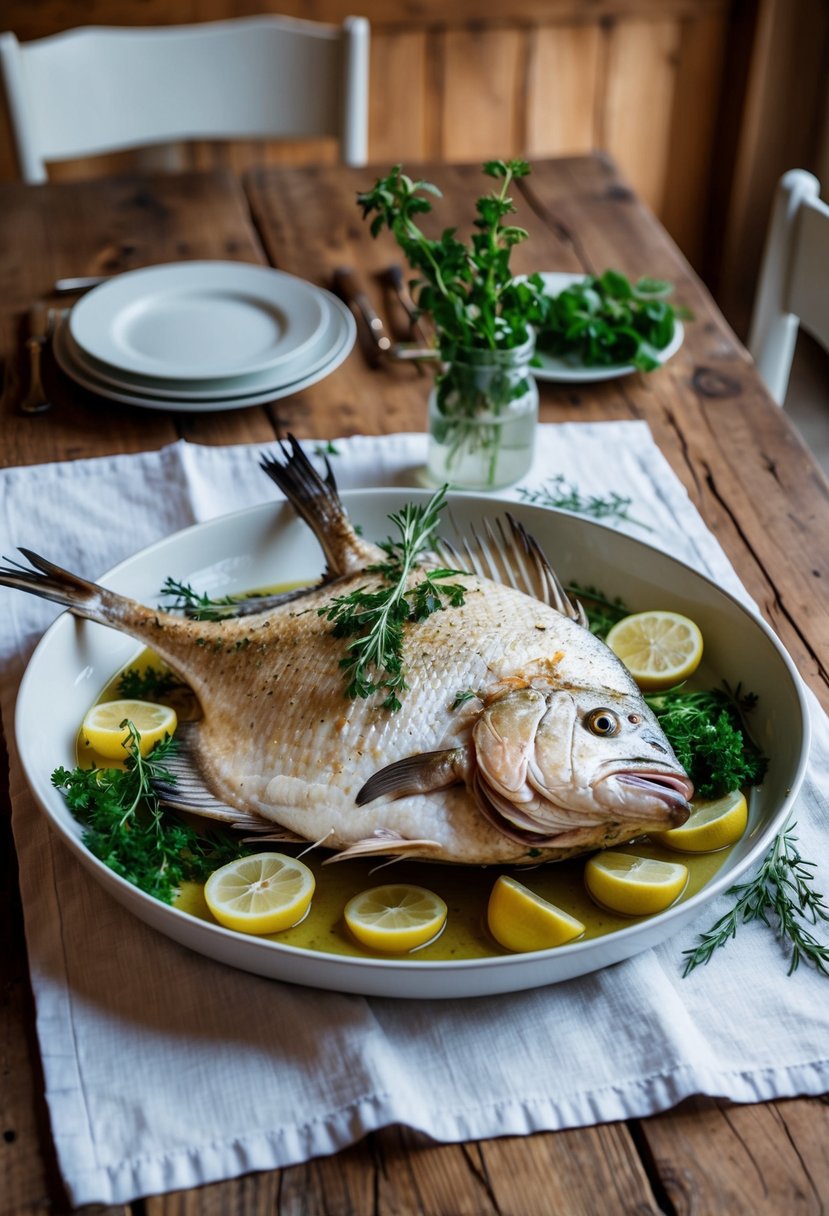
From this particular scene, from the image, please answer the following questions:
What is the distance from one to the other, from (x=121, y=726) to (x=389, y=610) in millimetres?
328

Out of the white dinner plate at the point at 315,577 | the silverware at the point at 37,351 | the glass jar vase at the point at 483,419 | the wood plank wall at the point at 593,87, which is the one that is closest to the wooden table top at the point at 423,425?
the silverware at the point at 37,351

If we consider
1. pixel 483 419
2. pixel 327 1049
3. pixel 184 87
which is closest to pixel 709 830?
pixel 327 1049

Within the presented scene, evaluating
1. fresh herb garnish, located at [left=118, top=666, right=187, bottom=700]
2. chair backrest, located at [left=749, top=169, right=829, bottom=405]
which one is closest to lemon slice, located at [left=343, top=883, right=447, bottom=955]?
fresh herb garnish, located at [left=118, top=666, right=187, bottom=700]

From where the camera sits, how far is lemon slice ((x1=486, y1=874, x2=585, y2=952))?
44.3 inches

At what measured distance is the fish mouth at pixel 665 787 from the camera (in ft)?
3.90

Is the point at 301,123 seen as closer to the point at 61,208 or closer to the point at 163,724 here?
the point at 61,208

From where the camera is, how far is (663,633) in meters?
1.52

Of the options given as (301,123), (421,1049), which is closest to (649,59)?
(301,123)

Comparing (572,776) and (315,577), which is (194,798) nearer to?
(572,776)

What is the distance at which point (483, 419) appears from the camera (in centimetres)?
182

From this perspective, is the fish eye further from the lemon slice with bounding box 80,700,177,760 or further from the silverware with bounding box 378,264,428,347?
the silverware with bounding box 378,264,428,347

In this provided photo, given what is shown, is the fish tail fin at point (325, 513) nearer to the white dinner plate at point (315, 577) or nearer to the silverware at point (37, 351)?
the white dinner plate at point (315, 577)

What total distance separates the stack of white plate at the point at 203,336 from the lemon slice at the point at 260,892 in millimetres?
1026

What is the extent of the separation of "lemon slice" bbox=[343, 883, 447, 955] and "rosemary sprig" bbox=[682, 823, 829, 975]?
0.25 meters
